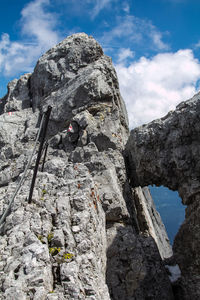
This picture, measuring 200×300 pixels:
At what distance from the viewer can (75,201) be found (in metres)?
11.2

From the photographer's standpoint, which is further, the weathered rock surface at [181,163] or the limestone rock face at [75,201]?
the weathered rock surface at [181,163]

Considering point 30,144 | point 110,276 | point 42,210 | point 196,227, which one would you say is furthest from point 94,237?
point 30,144

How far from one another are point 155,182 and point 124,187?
2828 mm

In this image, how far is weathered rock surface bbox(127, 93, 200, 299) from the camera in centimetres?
1571

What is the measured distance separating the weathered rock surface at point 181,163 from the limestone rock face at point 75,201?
77.4 inches

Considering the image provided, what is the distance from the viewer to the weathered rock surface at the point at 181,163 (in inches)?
619

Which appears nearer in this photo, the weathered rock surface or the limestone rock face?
the limestone rock face

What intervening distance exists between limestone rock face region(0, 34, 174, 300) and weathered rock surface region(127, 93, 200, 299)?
1.97 metres

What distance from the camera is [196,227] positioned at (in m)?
15.9

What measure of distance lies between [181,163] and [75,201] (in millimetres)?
10134

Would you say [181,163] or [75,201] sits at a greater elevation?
[181,163]

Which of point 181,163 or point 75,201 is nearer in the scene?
point 75,201

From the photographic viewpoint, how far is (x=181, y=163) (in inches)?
695

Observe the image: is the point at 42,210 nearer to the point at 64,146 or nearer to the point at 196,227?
the point at 196,227
